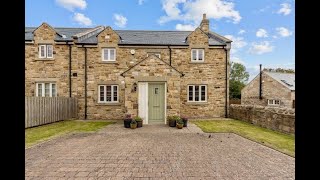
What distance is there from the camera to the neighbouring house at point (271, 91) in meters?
21.5

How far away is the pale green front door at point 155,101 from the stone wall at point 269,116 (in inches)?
259

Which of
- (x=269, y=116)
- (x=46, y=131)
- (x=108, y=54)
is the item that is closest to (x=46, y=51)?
(x=108, y=54)

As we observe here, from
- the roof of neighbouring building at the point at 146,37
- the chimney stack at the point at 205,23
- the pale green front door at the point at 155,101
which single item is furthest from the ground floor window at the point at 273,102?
the pale green front door at the point at 155,101

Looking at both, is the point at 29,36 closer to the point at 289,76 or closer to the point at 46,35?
the point at 46,35

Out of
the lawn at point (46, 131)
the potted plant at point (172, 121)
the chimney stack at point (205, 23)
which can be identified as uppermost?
the chimney stack at point (205, 23)

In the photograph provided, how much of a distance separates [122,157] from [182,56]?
12.0 m

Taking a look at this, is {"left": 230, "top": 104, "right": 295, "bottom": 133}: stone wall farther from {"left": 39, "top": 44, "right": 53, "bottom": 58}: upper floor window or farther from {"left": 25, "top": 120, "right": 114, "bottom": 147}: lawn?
{"left": 39, "top": 44, "right": 53, "bottom": 58}: upper floor window

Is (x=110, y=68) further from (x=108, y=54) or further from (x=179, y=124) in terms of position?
(x=179, y=124)

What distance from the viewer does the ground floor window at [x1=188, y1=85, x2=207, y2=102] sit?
1650cm

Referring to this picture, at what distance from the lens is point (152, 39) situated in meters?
17.6

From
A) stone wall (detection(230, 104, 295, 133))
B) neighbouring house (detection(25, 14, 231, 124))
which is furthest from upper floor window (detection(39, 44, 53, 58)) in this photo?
stone wall (detection(230, 104, 295, 133))

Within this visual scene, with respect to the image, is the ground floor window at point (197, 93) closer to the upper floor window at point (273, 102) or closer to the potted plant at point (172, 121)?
the potted plant at point (172, 121)
